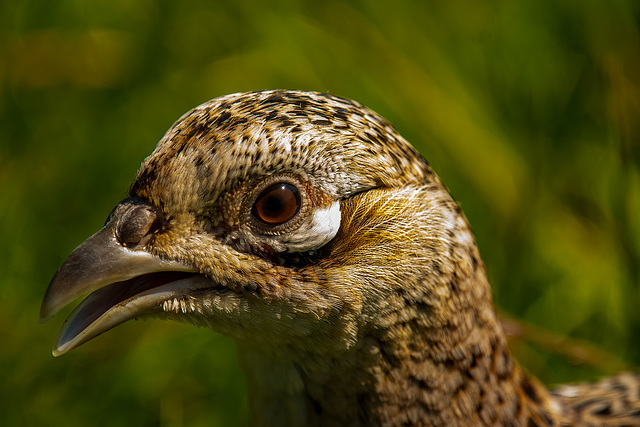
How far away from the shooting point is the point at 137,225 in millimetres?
2135

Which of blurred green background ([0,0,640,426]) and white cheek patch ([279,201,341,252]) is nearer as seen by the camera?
white cheek patch ([279,201,341,252])

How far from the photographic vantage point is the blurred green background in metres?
3.84

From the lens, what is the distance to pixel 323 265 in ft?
7.15

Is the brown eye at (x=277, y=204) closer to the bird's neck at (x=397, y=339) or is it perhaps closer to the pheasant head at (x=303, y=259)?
the pheasant head at (x=303, y=259)

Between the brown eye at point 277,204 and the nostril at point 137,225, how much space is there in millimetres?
275

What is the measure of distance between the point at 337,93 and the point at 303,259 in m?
2.55

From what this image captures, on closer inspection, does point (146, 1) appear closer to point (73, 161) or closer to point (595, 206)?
point (73, 161)

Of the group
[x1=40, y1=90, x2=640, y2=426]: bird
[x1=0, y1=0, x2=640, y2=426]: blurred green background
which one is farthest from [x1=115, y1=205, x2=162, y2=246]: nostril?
[x1=0, y1=0, x2=640, y2=426]: blurred green background

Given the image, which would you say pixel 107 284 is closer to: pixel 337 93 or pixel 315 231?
pixel 315 231

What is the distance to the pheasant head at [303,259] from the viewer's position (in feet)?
6.95

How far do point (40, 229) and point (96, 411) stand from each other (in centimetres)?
120

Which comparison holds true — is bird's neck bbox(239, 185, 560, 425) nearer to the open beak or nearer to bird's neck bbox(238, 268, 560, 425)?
bird's neck bbox(238, 268, 560, 425)

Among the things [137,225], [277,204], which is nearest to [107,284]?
[137,225]

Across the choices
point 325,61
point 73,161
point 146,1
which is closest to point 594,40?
point 325,61
